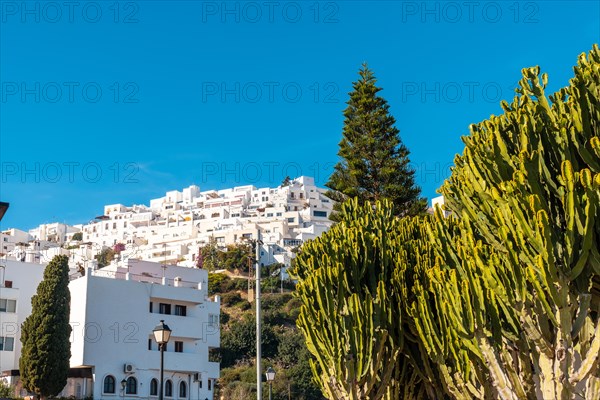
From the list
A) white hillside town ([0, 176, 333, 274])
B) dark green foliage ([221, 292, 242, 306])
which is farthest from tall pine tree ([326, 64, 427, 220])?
white hillside town ([0, 176, 333, 274])

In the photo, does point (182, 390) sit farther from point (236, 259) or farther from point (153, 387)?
point (236, 259)

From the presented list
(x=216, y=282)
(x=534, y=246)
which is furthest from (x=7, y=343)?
(x=216, y=282)

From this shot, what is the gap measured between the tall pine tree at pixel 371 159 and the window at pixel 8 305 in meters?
16.5

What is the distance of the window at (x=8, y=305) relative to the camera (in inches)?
1340

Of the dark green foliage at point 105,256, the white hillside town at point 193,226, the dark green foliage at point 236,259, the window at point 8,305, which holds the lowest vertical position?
the window at point 8,305

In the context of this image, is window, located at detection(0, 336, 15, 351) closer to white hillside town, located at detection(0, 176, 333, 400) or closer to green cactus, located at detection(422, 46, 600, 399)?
white hillside town, located at detection(0, 176, 333, 400)

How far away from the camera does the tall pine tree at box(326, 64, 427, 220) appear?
29.0 m

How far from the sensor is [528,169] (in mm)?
9992

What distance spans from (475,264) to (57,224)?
145226 millimetres

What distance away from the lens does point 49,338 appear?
30453 mm

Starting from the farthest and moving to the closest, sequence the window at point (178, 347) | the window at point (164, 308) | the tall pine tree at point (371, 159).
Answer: the window at point (178, 347) < the window at point (164, 308) < the tall pine tree at point (371, 159)

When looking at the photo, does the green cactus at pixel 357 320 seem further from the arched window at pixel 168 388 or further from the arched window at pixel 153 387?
the arched window at pixel 168 388

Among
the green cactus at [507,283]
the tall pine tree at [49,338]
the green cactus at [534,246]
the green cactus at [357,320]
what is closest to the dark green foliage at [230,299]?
the tall pine tree at [49,338]

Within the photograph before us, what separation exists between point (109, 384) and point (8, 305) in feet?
20.6
